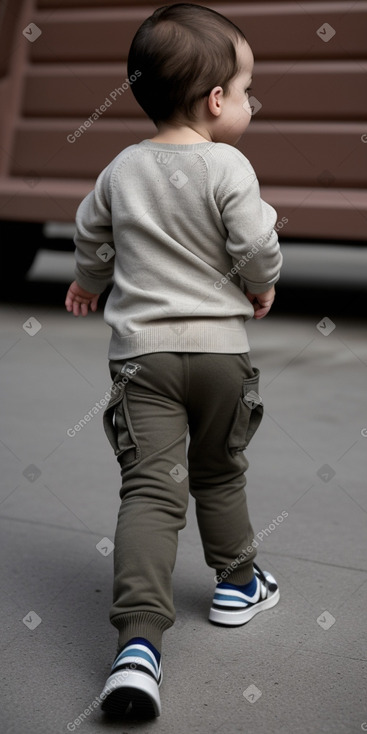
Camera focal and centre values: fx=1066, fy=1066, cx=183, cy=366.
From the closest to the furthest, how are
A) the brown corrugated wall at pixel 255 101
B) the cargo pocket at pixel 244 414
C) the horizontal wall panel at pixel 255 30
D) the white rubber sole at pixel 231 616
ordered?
the cargo pocket at pixel 244 414, the white rubber sole at pixel 231 616, the brown corrugated wall at pixel 255 101, the horizontal wall panel at pixel 255 30

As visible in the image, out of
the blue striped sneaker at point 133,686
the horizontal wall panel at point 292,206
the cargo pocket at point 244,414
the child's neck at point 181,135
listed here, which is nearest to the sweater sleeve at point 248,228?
the child's neck at point 181,135

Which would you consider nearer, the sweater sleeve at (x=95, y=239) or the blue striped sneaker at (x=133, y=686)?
the blue striped sneaker at (x=133, y=686)

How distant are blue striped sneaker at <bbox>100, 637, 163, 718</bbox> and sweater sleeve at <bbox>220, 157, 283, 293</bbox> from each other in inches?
30.3

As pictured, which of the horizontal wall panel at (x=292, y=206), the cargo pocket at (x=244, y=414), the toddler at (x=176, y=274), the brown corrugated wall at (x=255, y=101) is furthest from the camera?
the brown corrugated wall at (x=255, y=101)

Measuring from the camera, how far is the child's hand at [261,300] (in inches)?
88.1

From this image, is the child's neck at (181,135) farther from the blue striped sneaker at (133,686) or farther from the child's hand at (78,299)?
the blue striped sneaker at (133,686)

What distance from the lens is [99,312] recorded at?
22.4 feet

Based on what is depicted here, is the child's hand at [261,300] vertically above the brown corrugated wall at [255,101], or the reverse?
the child's hand at [261,300]

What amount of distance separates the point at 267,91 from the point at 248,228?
4356 millimetres

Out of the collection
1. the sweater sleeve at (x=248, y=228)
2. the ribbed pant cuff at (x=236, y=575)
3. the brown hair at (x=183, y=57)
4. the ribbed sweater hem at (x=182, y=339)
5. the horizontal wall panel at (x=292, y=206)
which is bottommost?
the horizontal wall panel at (x=292, y=206)

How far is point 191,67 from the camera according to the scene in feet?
6.89

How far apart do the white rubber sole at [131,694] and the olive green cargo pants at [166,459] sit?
107mm

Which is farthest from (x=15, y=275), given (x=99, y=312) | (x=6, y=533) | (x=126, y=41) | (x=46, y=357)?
(x=6, y=533)

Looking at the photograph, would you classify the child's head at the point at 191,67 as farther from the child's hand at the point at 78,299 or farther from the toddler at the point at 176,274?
the child's hand at the point at 78,299
